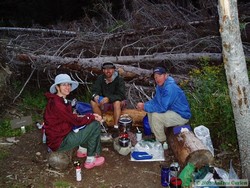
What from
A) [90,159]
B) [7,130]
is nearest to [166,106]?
[90,159]

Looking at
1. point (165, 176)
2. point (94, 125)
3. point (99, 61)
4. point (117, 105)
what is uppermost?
point (99, 61)

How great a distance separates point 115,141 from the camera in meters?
5.71

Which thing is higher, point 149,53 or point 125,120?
point 149,53

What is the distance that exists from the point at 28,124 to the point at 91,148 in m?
2.07

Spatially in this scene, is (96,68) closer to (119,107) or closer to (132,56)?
(132,56)

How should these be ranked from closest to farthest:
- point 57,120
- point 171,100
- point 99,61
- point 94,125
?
point 57,120 < point 94,125 < point 171,100 < point 99,61

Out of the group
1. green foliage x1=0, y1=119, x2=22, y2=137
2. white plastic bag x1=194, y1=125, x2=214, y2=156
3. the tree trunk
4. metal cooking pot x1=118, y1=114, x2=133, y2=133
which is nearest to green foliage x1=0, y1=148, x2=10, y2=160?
green foliage x1=0, y1=119, x2=22, y2=137

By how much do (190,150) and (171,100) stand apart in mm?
1012

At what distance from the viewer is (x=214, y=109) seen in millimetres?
5426

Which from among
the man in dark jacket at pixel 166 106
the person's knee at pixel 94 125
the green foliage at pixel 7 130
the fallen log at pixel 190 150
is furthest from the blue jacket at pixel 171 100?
the green foliage at pixel 7 130

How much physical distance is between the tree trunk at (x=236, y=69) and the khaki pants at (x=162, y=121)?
134cm

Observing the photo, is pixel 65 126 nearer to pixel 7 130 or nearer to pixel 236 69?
pixel 7 130

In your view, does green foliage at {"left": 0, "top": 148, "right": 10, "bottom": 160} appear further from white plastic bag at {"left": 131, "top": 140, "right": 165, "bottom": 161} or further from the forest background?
white plastic bag at {"left": 131, "top": 140, "right": 165, "bottom": 161}

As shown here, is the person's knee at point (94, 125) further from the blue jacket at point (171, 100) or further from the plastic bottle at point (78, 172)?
the blue jacket at point (171, 100)
